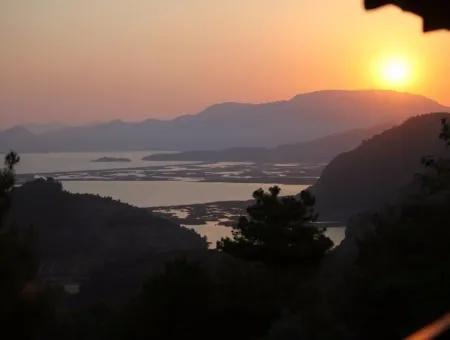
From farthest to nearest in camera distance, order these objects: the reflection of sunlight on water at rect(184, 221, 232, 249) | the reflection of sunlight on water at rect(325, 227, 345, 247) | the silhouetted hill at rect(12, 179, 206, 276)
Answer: the reflection of sunlight on water at rect(184, 221, 232, 249) < the reflection of sunlight on water at rect(325, 227, 345, 247) < the silhouetted hill at rect(12, 179, 206, 276)

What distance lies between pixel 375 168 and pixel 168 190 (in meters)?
55.8

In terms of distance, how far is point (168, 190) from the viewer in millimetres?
130250

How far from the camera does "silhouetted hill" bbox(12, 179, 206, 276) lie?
5816cm

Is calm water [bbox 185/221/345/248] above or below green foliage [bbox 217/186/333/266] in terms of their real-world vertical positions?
below

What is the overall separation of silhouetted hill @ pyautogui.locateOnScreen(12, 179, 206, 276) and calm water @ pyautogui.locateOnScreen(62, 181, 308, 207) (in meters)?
31.7

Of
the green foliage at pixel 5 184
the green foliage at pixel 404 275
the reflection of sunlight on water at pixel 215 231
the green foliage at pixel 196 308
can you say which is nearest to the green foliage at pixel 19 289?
the green foliage at pixel 5 184

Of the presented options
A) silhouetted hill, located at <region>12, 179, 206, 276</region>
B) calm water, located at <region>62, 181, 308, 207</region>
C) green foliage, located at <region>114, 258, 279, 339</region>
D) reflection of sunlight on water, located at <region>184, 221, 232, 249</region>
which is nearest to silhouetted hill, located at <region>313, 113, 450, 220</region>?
calm water, located at <region>62, 181, 308, 207</region>

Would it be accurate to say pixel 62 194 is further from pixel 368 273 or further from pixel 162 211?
pixel 368 273

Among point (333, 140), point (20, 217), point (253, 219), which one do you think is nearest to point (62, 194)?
point (20, 217)

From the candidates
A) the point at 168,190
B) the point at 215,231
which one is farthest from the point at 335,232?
the point at 168,190

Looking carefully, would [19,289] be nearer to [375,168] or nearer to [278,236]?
[278,236]

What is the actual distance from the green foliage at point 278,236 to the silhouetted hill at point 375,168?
5008 cm

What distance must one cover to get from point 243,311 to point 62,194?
54405mm

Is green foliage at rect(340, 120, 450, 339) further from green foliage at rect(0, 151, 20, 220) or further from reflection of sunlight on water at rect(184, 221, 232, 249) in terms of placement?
reflection of sunlight on water at rect(184, 221, 232, 249)
